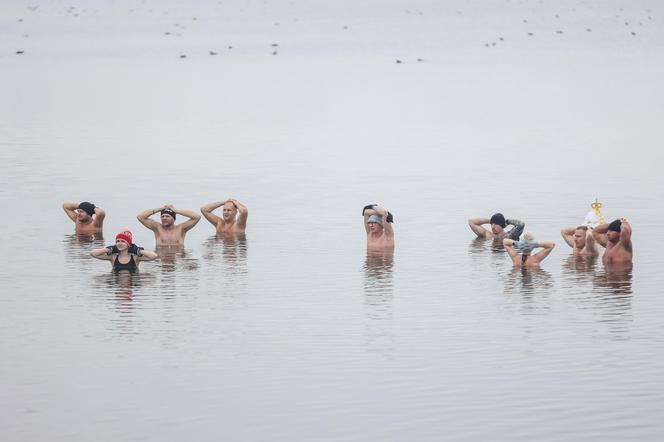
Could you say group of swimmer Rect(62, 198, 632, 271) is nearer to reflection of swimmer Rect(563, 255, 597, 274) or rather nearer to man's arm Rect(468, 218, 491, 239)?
man's arm Rect(468, 218, 491, 239)

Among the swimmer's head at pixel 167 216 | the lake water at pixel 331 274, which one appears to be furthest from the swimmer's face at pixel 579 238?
the swimmer's head at pixel 167 216

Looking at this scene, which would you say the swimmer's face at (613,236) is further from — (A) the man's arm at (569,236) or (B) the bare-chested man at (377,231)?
(B) the bare-chested man at (377,231)

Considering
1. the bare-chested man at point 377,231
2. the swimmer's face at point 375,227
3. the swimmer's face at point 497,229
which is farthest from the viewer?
the swimmer's face at point 497,229

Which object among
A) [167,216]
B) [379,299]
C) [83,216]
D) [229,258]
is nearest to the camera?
[379,299]

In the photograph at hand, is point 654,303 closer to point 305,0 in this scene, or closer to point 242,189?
point 242,189

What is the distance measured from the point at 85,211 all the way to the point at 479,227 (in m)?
9.48

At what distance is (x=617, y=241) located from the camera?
32.2 meters

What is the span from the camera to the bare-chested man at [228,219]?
36.3 meters

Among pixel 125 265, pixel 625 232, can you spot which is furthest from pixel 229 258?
pixel 625 232

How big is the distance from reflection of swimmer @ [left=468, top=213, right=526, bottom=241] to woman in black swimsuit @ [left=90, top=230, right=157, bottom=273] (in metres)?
8.36

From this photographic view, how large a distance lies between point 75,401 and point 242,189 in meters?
24.2

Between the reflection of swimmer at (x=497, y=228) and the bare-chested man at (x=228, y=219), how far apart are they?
5538mm

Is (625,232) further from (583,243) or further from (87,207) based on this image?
(87,207)

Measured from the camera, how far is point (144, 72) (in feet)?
343
